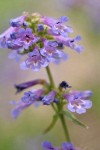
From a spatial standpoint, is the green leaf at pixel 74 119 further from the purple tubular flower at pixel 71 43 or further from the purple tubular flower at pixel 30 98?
the purple tubular flower at pixel 71 43

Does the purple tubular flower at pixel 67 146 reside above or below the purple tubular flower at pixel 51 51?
below

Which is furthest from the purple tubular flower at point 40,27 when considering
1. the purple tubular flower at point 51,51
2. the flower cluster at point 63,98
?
the flower cluster at point 63,98

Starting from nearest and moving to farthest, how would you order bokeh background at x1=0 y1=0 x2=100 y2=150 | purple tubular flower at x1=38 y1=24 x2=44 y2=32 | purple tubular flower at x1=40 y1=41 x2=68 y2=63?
purple tubular flower at x1=40 y1=41 x2=68 y2=63, purple tubular flower at x1=38 y1=24 x2=44 y2=32, bokeh background at x1=0 y1=0 x2=100 y2=150

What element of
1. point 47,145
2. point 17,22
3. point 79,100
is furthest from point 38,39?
point 47,145

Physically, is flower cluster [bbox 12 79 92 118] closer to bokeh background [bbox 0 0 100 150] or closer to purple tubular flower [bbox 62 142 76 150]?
purple tubular flower [bbox 62 142 76 150]

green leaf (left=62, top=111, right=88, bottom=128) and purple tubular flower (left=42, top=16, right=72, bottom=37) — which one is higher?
purple tubular flower (left=42, top=16, right=72, bottom=37)

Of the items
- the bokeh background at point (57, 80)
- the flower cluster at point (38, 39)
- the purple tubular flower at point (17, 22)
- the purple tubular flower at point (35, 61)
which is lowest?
the bokeh background at point (57, 80)

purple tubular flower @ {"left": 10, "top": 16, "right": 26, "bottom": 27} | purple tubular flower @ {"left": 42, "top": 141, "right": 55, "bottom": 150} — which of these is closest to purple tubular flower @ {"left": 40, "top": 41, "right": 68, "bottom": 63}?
purple tubular flower @ {"left": 10, "top": 16, "right": 26, "bottom": 27}

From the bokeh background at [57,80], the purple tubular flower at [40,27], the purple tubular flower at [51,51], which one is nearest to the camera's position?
the purple tubular flower at [51,51]
